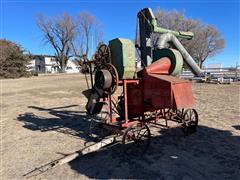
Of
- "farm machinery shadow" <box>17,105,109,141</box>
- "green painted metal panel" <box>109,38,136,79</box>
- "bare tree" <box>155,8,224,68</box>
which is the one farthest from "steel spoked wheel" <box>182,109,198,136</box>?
"bare tree" <box>155,8,224,68</box>

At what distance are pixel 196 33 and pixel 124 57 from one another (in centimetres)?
3464

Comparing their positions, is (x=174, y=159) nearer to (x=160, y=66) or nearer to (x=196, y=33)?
(x=160, y=66)

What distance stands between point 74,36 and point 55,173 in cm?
5346

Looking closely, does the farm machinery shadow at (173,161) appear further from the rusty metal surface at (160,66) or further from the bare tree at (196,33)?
the bare tree at (196,33)

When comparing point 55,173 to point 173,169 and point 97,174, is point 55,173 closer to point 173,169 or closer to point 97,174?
point 97,174

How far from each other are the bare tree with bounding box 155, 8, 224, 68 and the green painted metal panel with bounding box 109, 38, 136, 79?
27.6 m

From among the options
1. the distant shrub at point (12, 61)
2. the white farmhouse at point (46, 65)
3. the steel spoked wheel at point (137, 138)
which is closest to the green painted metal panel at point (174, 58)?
the steel spoked wheel at point (137, 138)

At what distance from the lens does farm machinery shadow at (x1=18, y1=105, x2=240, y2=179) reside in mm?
3615

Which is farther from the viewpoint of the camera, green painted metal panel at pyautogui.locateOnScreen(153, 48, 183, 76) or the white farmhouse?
the white farmhouse

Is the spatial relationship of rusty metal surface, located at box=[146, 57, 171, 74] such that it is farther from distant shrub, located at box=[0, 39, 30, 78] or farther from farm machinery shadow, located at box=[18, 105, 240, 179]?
distant shrub, located at box=[0, 39, 30, 78]

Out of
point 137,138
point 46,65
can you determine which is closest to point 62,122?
point 137,138

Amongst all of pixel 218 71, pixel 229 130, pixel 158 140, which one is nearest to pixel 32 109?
pixel 158 140

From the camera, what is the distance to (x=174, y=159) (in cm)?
410

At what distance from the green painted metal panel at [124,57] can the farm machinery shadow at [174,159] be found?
4.87ft
